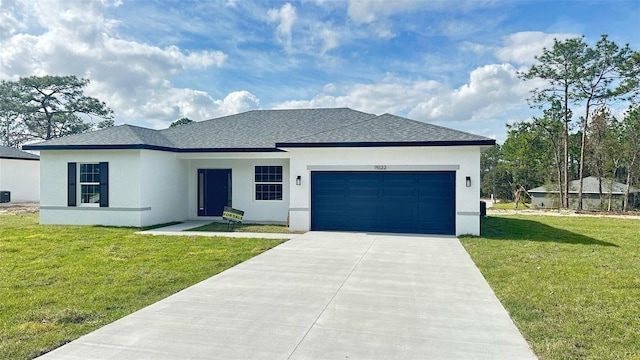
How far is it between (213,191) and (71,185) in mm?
5160

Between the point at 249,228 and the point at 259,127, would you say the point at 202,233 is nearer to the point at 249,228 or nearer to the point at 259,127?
the point at 249,228

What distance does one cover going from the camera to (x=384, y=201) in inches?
502

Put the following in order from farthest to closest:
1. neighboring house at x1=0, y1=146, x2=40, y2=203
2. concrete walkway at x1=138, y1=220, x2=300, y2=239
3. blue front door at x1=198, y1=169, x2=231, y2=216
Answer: neighboring house at x1=0, y1=146, x2=40, y2=203
blue front door at x1=198, y1=169, x2=231, y2=216
concrete walkway at x1=138, y1=220, x2=300, y2=239

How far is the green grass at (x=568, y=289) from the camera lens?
410cm

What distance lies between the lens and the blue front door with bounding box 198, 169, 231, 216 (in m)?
16.0

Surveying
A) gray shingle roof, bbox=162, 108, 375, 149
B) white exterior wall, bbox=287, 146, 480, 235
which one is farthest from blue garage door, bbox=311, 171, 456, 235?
gray shingle roof, bbox=162, 108, 375, 149

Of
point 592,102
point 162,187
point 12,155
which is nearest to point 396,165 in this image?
point 162,187

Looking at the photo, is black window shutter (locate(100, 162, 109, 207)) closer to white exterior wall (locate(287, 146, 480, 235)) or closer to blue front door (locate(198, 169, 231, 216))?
blue front door (locate(198, 169, 231, 216))

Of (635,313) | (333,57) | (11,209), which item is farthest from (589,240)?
(11,209)

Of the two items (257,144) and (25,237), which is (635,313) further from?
(25,237)

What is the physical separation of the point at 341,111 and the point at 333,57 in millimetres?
3093

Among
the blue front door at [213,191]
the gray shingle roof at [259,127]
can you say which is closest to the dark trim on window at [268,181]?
the gray shingle roof at [259,127]

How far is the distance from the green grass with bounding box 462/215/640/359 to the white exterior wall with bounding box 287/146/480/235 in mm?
1129

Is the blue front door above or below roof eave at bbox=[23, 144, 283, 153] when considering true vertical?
below
